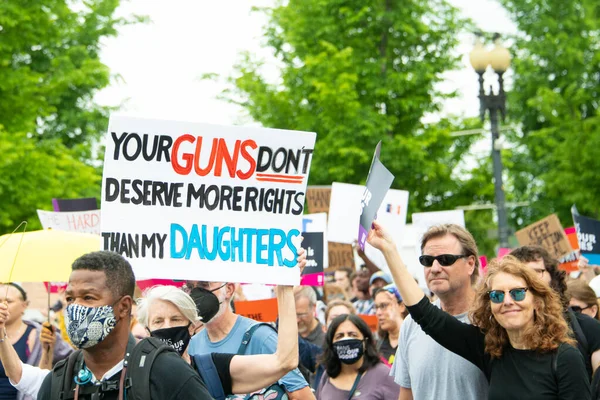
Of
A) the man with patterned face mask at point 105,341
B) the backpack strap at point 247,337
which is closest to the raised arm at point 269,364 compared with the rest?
the man with patterned face mask at point 105,341

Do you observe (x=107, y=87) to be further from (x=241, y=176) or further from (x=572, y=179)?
(x=241, y=176)

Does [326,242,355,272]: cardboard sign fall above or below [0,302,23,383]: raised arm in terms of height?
above

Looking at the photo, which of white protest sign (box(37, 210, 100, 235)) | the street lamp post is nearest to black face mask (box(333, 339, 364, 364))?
white protest sign (box(37, 210, 100, 235))

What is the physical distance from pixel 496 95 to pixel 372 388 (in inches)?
421

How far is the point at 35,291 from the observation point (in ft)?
48.5

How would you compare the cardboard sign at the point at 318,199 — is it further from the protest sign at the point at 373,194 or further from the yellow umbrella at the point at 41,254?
the protest sign at the point at 373,194

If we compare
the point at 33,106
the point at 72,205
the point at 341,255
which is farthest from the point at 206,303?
the point at 33,106

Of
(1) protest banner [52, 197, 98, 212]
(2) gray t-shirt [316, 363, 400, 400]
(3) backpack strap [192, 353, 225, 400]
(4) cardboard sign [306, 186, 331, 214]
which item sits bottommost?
(2) gray t-shirt [316, 363, 400, 400]

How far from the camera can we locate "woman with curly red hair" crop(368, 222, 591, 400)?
14.6 ft

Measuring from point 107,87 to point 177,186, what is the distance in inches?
749

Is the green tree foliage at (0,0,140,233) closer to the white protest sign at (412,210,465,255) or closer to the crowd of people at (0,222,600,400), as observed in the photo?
the white protest sign at (412,210,465,255)

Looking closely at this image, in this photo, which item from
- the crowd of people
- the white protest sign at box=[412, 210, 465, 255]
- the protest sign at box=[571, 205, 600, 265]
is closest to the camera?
the crowd of people

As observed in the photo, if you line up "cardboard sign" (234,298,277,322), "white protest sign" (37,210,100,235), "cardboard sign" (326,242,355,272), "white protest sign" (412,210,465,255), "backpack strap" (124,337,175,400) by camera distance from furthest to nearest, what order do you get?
1. "cardboard sign" (326,242,355,272)
2. "white protest sign" (412,210,465,255)
3. "white protest sign" (37,210,100,235)
4. "cardboard sign" (234,298,277,322)
5. "backpack strap" (124,337,175,400)

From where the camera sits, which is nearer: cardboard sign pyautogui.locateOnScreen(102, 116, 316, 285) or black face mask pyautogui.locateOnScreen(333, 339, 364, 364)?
cardboard sign pyautogui.locateOnScreen(102, 116, 316, 285)
